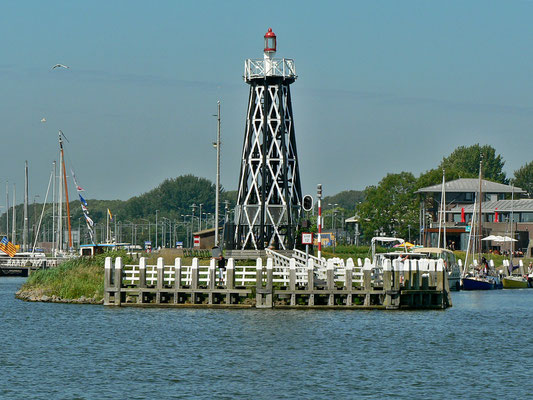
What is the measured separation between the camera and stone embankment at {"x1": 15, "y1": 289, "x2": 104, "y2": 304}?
62.1 m

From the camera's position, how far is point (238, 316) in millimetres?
53500

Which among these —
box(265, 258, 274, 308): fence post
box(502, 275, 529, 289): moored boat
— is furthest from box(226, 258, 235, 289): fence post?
box(502, 275, 529, 289): moored boat

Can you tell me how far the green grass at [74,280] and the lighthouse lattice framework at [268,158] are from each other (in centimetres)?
1137

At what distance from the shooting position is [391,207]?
550ft

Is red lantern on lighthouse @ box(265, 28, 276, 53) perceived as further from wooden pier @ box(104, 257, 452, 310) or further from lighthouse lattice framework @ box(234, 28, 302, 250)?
wooden pier @ box(104, 257, 452, 310)

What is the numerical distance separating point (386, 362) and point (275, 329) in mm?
9577

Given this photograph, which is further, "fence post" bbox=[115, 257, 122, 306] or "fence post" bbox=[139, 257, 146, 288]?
"fence post" bbox=[115, 257, 122, 306]

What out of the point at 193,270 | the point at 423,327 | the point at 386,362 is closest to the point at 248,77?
the point at 193,270

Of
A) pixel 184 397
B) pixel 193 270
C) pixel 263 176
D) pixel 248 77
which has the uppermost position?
pixel 248 77

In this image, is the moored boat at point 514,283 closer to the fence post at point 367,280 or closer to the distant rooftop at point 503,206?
the fence post at point 367,280

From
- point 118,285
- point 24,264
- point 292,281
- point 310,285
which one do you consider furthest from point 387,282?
point 24,264

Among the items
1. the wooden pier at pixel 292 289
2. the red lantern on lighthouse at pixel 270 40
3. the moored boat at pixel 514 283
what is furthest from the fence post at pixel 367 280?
the moored boat at pixel 514 283

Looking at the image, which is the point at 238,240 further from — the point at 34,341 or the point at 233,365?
the point at 233,365

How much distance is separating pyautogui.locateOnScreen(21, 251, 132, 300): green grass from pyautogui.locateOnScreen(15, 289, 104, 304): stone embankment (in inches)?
5.9
